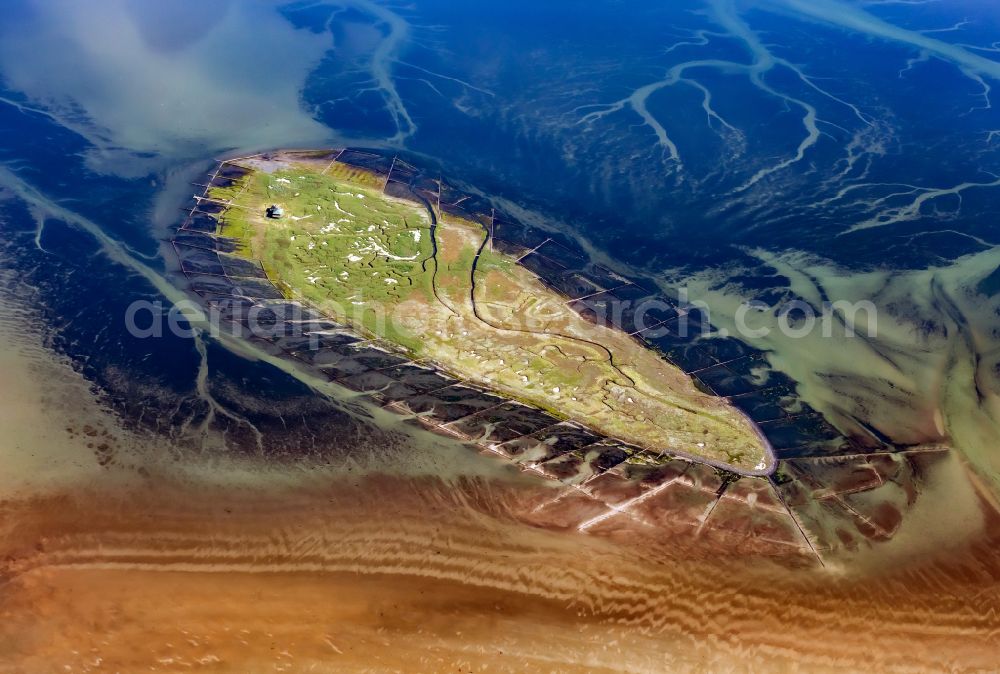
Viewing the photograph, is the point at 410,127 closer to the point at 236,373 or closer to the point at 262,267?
the point at 262,267

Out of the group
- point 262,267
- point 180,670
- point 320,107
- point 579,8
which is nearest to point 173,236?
point 262,267

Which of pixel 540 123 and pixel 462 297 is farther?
pixel 540 123

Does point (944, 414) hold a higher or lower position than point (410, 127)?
lower

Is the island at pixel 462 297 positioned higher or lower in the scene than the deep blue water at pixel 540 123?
lower

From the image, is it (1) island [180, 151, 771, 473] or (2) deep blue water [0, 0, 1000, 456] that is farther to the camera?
(2) deep blue water [0, 0, 1000, 456]

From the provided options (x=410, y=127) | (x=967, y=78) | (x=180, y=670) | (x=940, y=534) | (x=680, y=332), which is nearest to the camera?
(x=180, y=670)

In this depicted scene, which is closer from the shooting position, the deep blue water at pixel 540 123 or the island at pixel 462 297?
the island at pixel 462 297

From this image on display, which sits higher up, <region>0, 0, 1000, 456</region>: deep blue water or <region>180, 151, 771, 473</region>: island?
<region>0, 0, 1000, 456</region>: deep blue water

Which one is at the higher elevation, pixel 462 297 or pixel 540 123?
pixel 540 123
